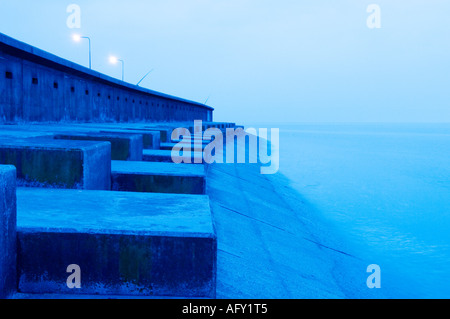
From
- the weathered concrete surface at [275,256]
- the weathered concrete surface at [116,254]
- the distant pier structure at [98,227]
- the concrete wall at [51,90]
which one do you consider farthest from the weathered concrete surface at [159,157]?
the weathered concrete surface at [116,254]

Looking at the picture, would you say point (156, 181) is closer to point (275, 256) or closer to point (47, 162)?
point (47, 162)

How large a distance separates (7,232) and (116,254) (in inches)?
25.3

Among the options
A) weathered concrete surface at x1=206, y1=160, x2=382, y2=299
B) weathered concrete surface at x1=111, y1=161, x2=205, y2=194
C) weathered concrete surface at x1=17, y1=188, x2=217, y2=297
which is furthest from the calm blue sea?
weathered concrete surface at x1=17, y1=188, x2=217, y2=297

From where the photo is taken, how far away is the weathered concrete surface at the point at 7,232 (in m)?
2.27

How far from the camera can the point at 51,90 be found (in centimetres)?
1211

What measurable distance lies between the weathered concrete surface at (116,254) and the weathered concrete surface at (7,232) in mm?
84

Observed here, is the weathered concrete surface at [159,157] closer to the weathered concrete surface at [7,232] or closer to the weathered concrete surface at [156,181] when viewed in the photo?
the weathered concrete surface at [156,181]

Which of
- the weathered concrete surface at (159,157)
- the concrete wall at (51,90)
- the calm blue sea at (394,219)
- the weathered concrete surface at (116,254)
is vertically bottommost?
the calm blue sea at (394,219)

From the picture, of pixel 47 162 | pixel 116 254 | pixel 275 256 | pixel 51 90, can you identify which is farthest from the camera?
pixel 51 90

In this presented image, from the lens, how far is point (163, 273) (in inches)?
105

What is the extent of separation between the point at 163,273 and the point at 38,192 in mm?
1729

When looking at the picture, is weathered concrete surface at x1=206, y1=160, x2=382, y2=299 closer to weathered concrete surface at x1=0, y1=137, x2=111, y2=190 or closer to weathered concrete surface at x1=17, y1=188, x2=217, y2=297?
weathered concrete surface at x1=17, y1=188, x2=217, y2=297

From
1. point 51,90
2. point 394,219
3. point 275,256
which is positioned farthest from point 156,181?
point 394,219

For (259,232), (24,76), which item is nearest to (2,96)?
(24,76)
